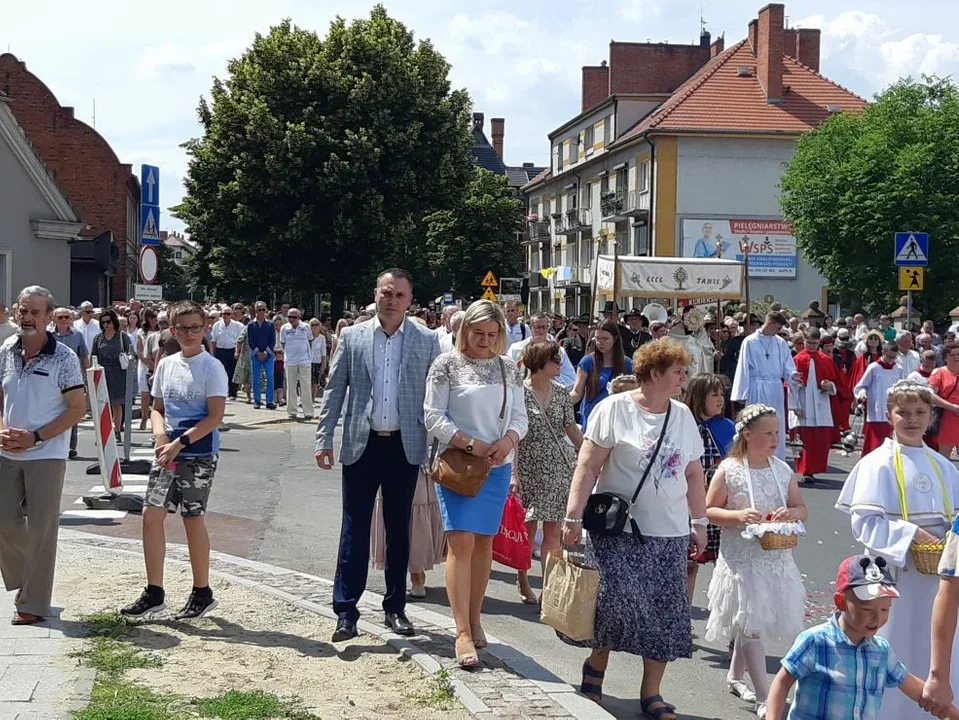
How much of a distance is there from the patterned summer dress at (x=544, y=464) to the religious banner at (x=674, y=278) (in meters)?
17.7

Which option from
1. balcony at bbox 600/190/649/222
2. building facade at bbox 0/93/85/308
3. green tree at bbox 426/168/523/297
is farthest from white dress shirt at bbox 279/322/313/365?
green tree at bbox 426/168/523/297

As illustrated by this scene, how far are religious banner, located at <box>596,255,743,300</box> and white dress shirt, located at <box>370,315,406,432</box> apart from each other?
19225 mm

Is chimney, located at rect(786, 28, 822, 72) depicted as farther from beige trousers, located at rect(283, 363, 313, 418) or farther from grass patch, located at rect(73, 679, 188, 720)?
grass patch, located at rect(73, 679, 188, 720)

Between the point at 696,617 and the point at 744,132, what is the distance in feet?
163

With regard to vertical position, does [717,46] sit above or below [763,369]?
above

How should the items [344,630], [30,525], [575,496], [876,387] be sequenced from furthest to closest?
[876,387], [30,525], [344,630], [575,496]

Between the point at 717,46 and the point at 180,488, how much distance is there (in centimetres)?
6627

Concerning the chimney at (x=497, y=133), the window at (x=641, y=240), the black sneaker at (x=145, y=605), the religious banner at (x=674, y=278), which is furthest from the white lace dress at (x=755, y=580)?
the chimney at (x=497, y=133)

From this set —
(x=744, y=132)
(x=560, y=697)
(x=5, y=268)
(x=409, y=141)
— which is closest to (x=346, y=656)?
(x=560, y=697)

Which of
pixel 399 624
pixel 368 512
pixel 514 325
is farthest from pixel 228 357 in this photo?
pixel 399 624

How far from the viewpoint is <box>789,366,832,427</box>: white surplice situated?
16812 millimetres

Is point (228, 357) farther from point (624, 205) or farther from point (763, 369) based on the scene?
point (624, 205)

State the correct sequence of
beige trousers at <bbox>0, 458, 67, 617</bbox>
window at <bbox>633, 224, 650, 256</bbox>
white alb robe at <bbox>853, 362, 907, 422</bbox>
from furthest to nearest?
window at <bbox>633, 224, 650, 256</bbox> → white alb robe at <bbox>853, 362, 907, 422</bbox> → beige trousers at <bbox>0, 458, 67, 617</bbox>

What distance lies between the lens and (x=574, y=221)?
245 ft
